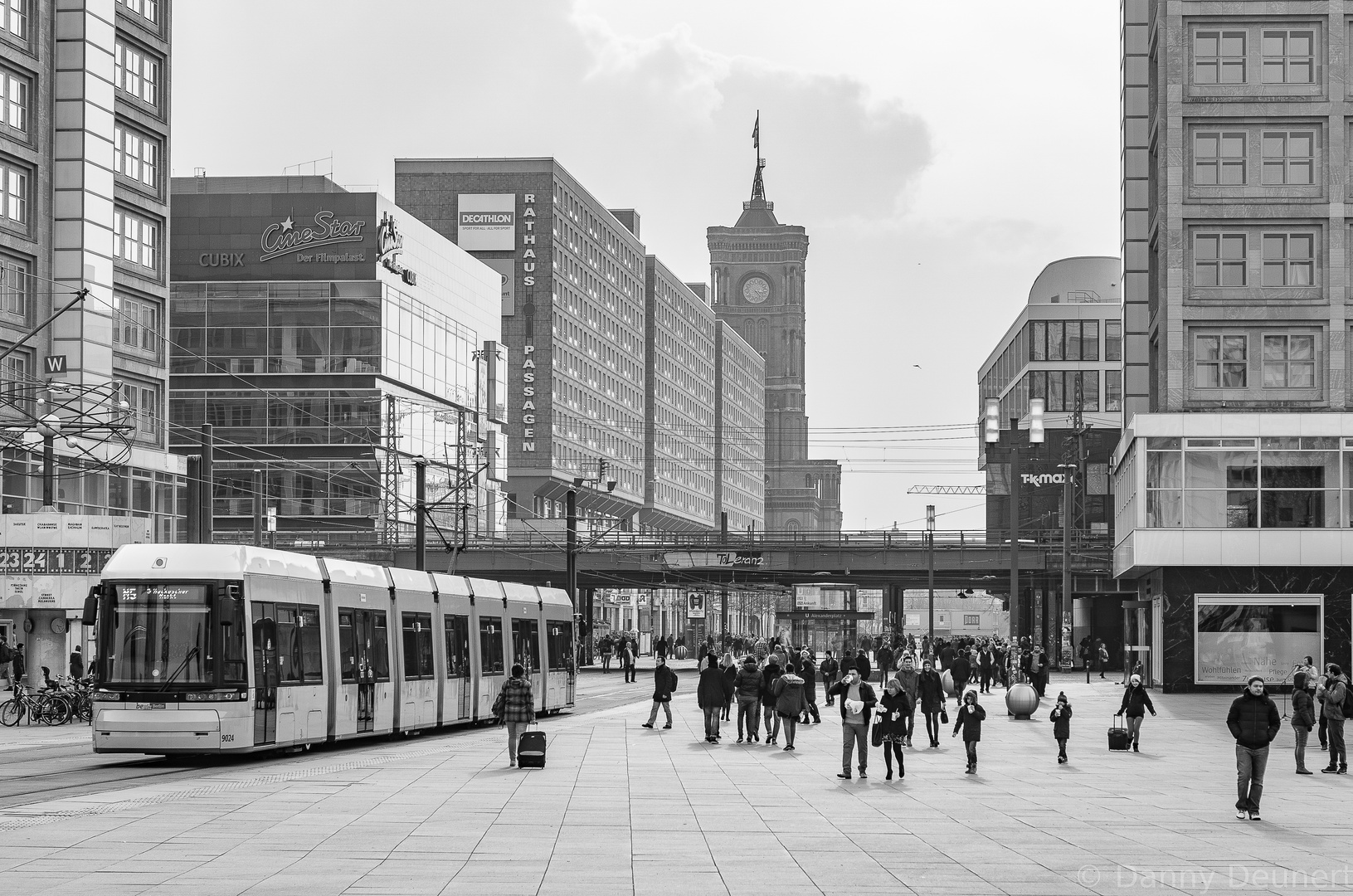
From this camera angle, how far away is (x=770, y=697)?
3284 cm

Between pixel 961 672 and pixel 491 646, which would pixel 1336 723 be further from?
pixel 491 646

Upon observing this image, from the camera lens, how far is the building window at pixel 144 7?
6456 centimetres

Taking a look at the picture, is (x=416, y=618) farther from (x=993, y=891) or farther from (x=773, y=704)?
(x=993, y=891)

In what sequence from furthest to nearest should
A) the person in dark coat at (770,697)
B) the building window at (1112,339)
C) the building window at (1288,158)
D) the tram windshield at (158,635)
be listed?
the building window at (1112,339) < the building window at (1288,158) < the person in dark coat at (770,697) < the tram windshield at (158,635)

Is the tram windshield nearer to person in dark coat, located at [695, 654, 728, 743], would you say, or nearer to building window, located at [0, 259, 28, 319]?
person in dark coat, located at [695, 654, 728, 743]

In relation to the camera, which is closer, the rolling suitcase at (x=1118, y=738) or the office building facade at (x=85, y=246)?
the rolling suitcase at (x=1118, y=738)

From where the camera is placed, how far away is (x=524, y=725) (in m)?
25.4

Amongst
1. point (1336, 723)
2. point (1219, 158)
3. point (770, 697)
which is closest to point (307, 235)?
point (1219, 158)

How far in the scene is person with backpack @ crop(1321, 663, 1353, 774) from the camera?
27.0 meters

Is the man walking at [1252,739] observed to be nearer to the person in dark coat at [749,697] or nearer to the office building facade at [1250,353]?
the person in dark coat at [749,697]

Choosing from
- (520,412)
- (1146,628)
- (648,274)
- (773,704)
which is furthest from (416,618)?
(648,274)

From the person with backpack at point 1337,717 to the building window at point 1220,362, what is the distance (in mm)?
23803

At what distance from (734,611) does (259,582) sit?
6409 inches

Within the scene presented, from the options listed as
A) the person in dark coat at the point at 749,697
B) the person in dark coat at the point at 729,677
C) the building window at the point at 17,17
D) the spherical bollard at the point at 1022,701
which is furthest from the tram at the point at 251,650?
the building window at the point at 17,17
